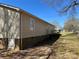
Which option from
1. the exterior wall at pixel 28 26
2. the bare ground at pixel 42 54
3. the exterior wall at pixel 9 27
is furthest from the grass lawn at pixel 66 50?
the exterior wall at pixel 9 27

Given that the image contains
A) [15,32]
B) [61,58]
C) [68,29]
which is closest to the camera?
[61,58]

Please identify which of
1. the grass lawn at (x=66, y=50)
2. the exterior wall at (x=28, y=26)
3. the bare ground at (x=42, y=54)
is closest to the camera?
the bare ground at (x=42, y=54)

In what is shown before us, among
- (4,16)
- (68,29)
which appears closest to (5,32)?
(4,16)

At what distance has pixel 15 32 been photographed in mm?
10961

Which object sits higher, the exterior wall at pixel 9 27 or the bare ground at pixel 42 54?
the exterior wall at pixel 9 27

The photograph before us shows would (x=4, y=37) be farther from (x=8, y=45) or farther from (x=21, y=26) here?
(x=21, y=26)

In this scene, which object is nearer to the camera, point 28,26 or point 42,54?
point 42,54

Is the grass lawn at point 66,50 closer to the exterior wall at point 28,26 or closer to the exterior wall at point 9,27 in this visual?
the exterior wall at point 28,26

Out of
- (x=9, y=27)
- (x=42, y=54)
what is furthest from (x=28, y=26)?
(x=42, y=54)

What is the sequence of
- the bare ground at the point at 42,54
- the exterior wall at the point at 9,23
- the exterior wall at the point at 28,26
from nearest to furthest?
1. the bare ground at the point at 42,54
2. the exterior wall at the point at 9,23
3. the exterior wall at the point at 28,26

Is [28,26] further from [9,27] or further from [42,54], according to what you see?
[42,54]

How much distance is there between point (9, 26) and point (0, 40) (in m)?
1.32

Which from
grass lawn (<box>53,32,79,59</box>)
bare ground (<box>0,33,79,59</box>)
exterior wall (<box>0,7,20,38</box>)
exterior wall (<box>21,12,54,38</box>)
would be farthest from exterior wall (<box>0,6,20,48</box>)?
grass lawn (<box>53,32,79,59</box>)

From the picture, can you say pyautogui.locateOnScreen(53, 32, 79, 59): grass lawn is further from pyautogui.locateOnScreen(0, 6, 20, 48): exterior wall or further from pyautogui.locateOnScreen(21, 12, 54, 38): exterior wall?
pyautogui.locateOnScreen(0, 6, 20, 48): exterior wall
